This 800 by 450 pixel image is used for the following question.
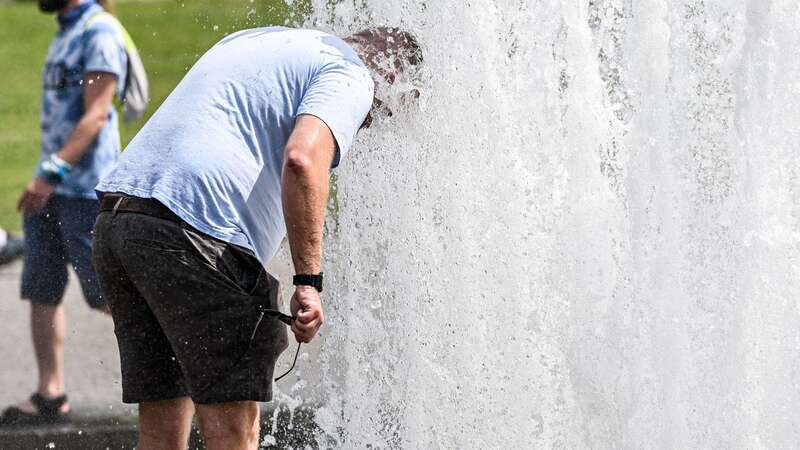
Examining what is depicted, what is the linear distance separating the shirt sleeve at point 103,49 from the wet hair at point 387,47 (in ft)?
5.43

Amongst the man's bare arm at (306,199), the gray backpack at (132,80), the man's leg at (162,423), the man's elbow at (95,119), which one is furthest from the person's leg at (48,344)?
the man's bare arm at (306,199)

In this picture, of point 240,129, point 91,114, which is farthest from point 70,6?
point 240,129

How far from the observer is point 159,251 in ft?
9.82

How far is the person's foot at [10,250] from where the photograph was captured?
19.1 ft

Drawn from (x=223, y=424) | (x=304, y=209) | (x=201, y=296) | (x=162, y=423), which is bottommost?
(x=162, y=423)

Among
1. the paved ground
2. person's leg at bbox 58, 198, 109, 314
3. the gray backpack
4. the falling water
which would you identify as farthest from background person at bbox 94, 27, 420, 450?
the gray backpack

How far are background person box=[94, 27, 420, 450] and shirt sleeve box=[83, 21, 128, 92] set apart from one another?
1.78 meters

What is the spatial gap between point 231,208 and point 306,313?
11.9 inches

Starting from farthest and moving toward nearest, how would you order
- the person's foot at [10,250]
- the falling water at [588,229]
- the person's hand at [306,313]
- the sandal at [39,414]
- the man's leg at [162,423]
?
the person's foot at [10,250]
the sandal at [39,414]
the falling water at [588,229]
the man's leg at [162,423]
the person's hand at [306,313]

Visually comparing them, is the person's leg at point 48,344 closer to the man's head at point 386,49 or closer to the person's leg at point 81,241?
the person's leg at point 81,241

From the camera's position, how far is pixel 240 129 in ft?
9.94

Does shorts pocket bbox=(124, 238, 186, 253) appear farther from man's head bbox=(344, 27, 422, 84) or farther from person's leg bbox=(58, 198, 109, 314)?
person's leg bbox=(58, 198, 109, 314)

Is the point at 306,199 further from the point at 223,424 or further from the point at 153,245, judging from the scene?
the point at 223,424

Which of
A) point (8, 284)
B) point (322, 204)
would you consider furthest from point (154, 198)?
point (8, 284)
